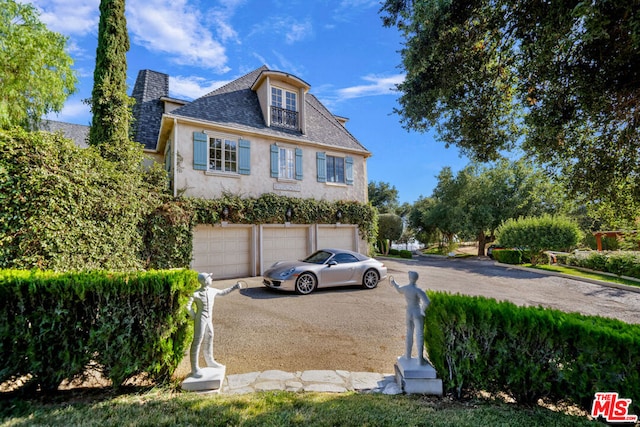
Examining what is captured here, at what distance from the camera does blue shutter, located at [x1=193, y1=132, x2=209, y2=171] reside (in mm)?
10648

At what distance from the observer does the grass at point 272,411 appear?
2.54 metres

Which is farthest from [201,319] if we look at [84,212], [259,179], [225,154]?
[225,154]

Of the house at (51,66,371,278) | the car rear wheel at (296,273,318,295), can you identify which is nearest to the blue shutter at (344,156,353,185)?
the house at (51,66,371,278)

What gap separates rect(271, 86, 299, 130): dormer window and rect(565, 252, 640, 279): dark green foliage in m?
15.3

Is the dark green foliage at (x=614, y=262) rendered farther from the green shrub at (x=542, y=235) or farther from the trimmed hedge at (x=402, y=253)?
the trimmed hedge at (x=402, y=253)

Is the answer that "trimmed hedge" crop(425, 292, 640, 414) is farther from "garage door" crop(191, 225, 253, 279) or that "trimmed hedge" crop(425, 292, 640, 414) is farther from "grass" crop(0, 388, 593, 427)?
"garage door" crop(191, 225, 253, 279)

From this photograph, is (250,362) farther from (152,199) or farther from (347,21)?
(152,199)

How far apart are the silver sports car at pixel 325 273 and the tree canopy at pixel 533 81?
4.77 metres

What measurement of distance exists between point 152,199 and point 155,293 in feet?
22.9

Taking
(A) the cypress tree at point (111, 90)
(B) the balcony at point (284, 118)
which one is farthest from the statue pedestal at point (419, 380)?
(B) the balcony at point (284, 118)

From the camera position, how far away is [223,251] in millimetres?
10969

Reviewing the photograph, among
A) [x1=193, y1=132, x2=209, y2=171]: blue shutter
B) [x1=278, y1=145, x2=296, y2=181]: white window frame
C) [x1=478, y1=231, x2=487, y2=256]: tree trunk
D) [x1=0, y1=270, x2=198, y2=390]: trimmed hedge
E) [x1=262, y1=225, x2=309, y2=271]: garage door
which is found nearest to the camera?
[x1=0, y1=270, x2=198, y2=390]: trimmed hedge

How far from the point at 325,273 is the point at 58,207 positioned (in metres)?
6.36

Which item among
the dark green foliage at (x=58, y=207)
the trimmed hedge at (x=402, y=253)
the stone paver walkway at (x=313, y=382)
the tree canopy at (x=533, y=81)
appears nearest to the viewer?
the stone paver walkway at (x=313, y=382)
